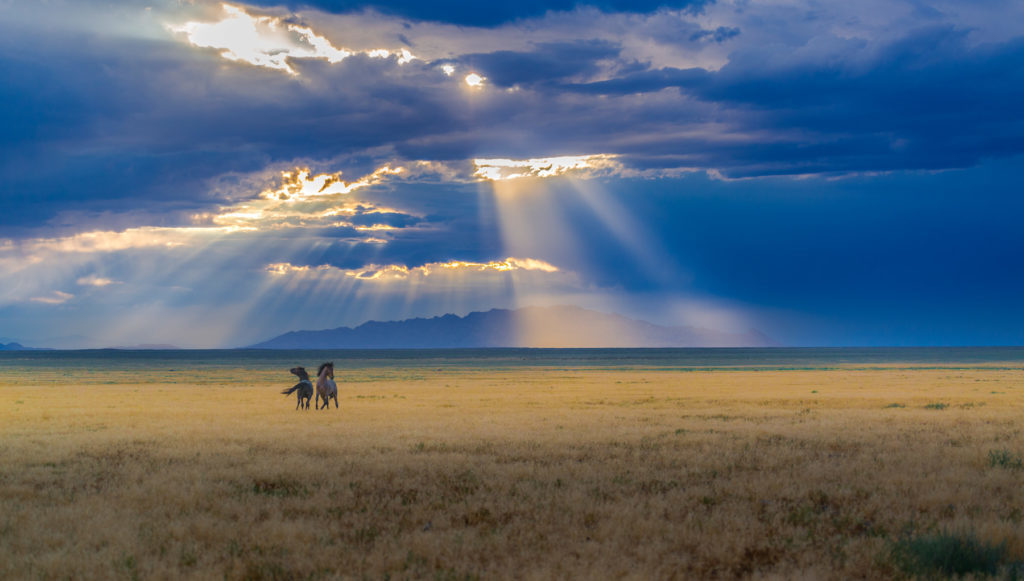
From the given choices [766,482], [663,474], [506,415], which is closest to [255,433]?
[506,415]

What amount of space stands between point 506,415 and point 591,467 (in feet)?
43.5

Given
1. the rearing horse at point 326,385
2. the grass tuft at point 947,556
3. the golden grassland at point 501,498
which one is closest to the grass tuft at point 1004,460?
the golden grassland at point 501,498

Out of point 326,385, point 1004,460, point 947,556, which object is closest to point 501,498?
point 947,556

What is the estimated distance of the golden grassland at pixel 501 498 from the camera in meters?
9.11

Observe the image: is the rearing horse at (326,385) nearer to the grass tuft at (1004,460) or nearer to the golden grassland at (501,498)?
the golden grassland at (501,498)

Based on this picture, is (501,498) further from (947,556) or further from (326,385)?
(326,385)

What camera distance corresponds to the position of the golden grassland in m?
9.11

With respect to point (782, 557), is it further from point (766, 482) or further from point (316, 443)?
point (316, 443)

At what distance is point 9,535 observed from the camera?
1030 cm

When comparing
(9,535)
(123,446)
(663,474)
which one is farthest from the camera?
(123,446)

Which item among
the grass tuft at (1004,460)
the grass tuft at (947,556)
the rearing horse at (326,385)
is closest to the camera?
the grass tuft at (947,556)

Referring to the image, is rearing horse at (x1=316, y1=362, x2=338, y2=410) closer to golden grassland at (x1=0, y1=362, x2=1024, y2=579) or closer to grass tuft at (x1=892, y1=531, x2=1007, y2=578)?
golden grassland at (x1=0, y1=362, x2=1024, y2=579)

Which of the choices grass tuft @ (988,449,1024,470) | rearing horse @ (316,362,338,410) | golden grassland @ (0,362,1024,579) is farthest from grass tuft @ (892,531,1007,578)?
rearing horse @ (316,362,338,410)

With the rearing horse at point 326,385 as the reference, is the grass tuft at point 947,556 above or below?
below
